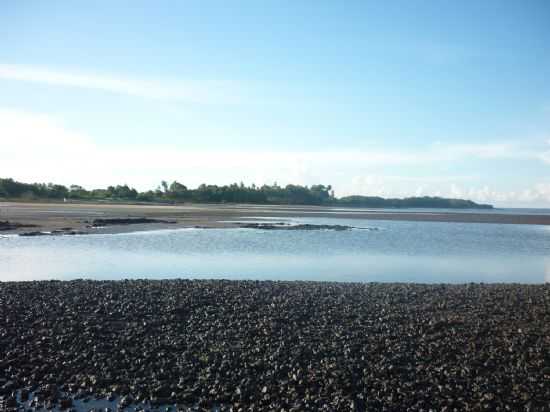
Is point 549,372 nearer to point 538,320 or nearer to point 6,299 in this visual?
point 538,320

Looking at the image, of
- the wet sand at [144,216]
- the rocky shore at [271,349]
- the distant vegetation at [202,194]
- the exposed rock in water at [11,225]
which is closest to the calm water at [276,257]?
the rocky shore at [271,349]

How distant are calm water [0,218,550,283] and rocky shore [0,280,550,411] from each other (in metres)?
5.77

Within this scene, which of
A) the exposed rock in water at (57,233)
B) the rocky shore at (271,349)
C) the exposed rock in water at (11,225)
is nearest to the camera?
the rocky shore at (271,349)

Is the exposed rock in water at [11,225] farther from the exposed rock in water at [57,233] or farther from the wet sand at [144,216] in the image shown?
the exposed rock in water at [57,233]

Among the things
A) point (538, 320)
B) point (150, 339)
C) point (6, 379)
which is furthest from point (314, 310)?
point (6, 379)

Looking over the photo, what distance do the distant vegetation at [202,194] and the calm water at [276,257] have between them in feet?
290

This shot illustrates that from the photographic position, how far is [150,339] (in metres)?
12.9

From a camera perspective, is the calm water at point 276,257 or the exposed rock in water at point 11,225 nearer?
the calm water at point 276,257

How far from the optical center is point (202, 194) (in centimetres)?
14588

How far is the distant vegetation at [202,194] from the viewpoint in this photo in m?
119

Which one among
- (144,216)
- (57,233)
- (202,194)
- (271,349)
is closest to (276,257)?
(271,349)

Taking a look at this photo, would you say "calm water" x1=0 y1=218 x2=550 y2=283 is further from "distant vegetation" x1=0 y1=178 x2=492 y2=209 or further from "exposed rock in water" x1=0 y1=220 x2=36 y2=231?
"distant vegetation" x1=0 y1=178 x2=492 y2=209

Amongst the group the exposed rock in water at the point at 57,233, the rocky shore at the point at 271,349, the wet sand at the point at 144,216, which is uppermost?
the wet sand at the point at 144,216

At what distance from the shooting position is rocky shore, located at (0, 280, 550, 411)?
9.81 m
